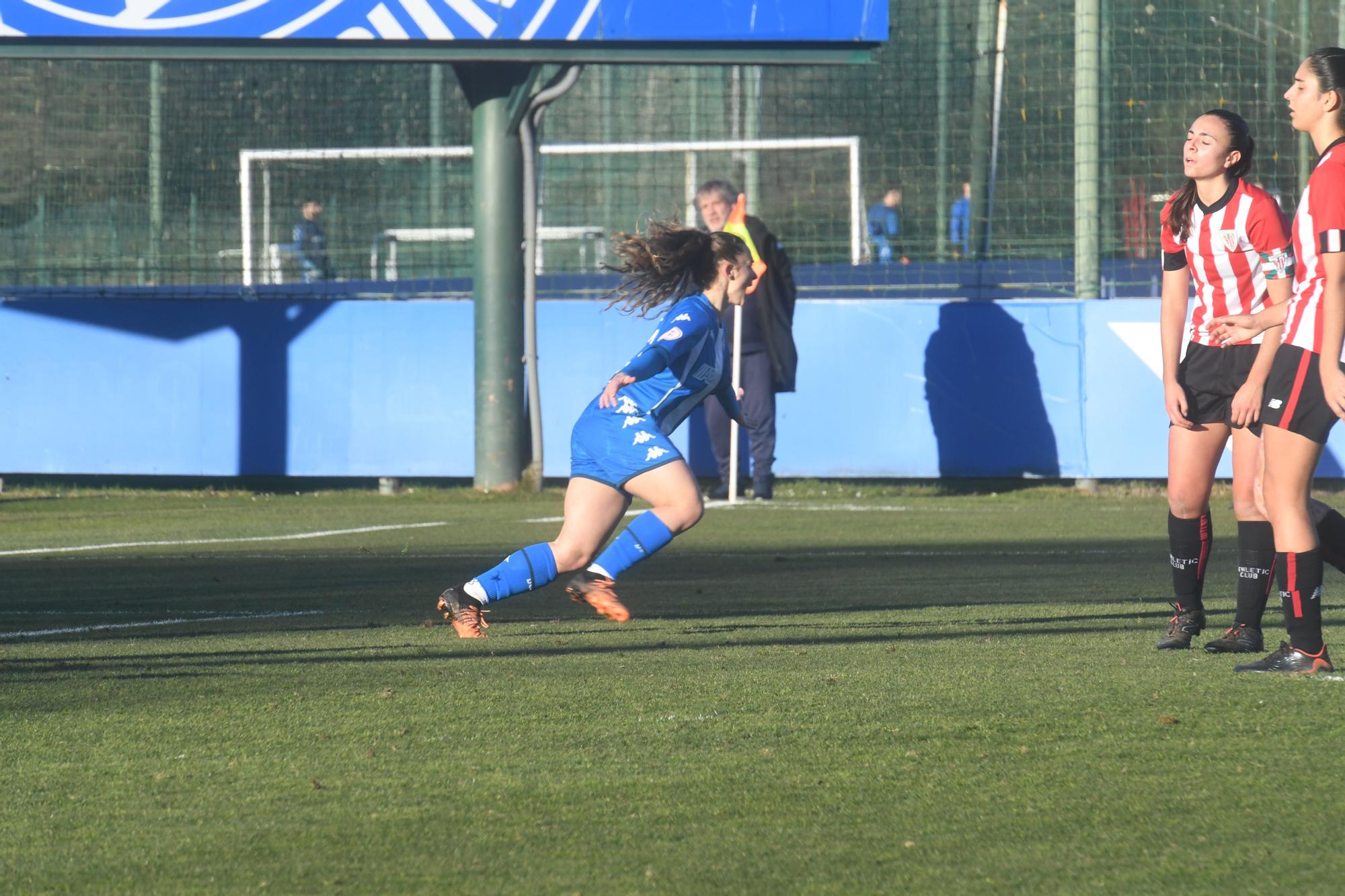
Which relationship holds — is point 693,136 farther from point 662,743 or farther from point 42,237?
point 662,743

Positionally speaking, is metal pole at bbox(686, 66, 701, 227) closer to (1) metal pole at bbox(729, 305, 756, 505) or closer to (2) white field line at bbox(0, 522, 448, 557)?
(1) metal pole at bbox(729, 305, 756, 505)

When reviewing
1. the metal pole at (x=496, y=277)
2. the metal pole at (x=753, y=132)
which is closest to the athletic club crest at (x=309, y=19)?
the metal pole at (x=496, y=277)

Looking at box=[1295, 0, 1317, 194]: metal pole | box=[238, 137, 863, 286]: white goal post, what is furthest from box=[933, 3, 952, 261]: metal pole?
box=[1295, 0, 1317, 194]: metal pole

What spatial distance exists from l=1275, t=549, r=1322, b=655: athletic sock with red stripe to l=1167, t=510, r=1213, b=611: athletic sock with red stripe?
0.69 m

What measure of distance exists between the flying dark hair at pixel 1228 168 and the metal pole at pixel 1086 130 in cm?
866

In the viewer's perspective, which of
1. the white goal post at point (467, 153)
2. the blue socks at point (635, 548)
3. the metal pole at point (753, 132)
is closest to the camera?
the blue socks at point (635, 548)

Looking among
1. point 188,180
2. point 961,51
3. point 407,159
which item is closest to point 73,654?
point 961,51

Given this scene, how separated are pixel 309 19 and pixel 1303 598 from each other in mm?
9893

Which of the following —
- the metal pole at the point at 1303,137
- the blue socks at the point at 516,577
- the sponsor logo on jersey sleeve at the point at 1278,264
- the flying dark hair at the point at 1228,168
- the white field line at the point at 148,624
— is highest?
the metal pole at the point at 1303,137

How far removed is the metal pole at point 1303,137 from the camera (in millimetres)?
15852

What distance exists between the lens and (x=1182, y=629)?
18.6 feet

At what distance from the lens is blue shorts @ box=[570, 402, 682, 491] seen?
6.35 meters

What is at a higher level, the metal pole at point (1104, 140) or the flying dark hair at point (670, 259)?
the metal pole at point (1104, 140)

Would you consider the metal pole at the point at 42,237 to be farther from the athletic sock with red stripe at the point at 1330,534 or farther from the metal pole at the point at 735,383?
the athletic sock with red stripe at the point at 1330,534
